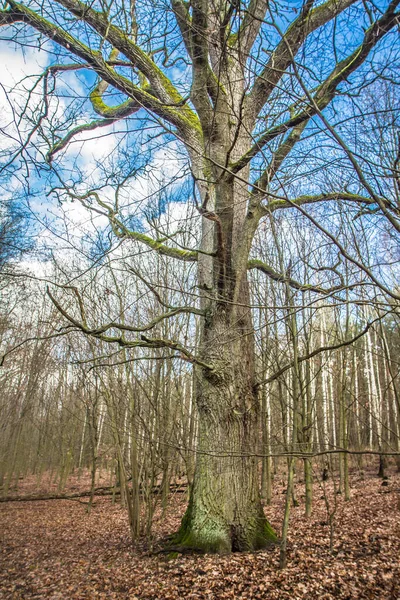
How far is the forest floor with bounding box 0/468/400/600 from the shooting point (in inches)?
135

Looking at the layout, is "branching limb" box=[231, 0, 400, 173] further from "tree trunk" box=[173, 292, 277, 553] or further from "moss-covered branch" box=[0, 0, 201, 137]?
"tree trunk" box=[173, 292, 277, 553]

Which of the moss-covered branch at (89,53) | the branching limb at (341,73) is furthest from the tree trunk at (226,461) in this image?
the moss-covered branch at (89,53)

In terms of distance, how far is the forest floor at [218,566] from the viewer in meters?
3.43

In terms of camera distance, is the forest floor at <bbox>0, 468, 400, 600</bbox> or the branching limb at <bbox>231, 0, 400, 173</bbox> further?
the forest floor at <bbox>0, 468, 400, 600</bbox>

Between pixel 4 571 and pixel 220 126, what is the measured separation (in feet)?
21.8

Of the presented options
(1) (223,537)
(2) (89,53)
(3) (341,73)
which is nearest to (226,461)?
(1) (223,537)

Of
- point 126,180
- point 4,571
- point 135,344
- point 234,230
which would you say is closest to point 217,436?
point 135,344

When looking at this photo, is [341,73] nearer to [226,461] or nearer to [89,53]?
[89,53]

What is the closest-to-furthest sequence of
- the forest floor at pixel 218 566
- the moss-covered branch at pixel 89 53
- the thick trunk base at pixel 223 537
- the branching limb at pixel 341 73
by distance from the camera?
the branching limb at pixel 341 73, the moss-covered branch at pixel 89 53, the forest floor at pixel 218 566, the thick trunk base at pixel 223 537

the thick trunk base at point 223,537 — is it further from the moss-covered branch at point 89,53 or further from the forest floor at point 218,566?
the moss-covered branch at point 89,53

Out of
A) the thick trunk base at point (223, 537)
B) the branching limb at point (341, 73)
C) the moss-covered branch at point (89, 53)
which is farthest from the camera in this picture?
the thick trunk base at point (223, 537)

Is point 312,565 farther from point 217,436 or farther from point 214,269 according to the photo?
point 214,269

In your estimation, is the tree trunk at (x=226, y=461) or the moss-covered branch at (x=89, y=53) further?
the tree trunk at (x=226, y=461)

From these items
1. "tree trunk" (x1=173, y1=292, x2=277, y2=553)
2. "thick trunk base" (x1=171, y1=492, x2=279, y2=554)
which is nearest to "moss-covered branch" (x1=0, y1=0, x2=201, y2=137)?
"tree trunk" (x1=173, y1=292, x2=277, y2=553)
